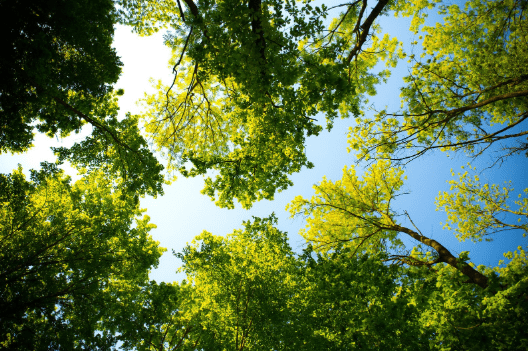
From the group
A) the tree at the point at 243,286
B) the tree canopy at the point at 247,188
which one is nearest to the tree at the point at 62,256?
the tree canopy at the point at 247,188

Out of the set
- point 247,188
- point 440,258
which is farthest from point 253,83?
point 440,258

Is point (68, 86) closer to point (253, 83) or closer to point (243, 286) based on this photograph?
point (253, 83)

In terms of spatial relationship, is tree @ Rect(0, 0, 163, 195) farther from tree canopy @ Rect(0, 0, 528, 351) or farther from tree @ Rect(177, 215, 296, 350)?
tree @ Rect(177, 215, 296, 350)

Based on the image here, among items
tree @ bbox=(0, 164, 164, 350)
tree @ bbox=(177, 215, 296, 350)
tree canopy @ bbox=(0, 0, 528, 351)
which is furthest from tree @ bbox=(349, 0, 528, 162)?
tree @ bbox=(0, 164, 164, 350)

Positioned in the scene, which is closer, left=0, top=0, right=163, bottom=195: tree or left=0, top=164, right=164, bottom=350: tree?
left=0, top=0, right=163, bottom=195: tree

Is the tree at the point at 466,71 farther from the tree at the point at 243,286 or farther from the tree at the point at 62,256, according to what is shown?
the tree at the point at 62,256

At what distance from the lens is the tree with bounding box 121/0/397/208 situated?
548 centimetres

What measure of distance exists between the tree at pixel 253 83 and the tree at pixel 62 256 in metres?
3.46

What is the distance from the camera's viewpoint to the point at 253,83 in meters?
5.73

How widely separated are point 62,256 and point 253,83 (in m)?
8.67

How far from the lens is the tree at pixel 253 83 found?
18.0 ft

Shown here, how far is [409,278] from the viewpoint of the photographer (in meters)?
5.11

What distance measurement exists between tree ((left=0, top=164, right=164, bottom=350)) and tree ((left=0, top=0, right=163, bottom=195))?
114 cm

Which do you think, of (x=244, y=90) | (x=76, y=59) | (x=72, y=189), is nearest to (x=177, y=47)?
(x=76, y=59)
